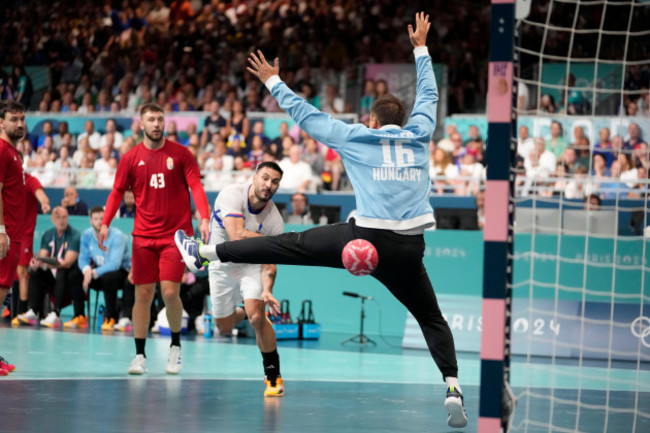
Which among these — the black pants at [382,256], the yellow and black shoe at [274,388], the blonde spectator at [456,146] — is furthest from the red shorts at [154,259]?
the blonde spectator at [456,146]

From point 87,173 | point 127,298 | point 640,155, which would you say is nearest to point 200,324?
point 127,298

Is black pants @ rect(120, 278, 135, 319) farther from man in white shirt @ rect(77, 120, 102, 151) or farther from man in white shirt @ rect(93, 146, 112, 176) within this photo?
man in white shirt @ rect(77, 120, 102, 151)

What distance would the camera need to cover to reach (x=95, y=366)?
9.80 m

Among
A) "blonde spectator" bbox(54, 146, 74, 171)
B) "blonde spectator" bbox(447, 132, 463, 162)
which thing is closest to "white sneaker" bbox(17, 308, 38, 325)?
"blonde spectator" bbox(54, 146, 74, 171)

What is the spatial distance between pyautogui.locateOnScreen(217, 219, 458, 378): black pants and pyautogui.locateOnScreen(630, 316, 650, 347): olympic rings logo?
18.7ft

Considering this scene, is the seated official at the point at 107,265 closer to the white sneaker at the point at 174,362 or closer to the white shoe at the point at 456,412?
the white sneaker at the point at 174,362

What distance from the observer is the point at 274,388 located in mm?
8172

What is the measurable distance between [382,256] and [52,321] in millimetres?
9084

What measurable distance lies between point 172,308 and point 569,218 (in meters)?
5.76

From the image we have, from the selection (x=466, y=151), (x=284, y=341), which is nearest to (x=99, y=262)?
(x=284, y=341)

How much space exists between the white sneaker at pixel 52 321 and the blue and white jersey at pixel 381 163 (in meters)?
8.78

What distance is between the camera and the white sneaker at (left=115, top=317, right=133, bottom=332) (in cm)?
1375

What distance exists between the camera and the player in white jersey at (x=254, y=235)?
8164mm

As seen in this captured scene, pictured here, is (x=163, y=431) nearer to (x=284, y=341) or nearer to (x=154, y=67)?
(x=284, y=341)
